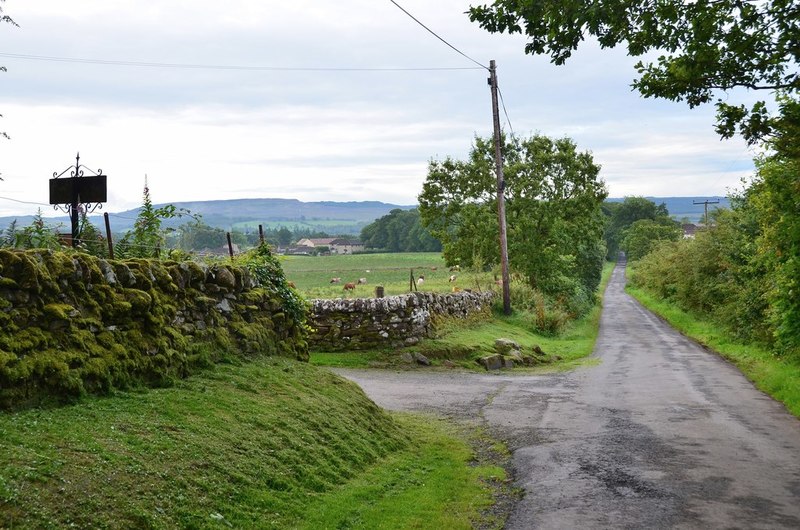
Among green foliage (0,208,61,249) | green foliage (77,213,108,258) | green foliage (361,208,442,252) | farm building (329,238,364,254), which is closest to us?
green foliage (0,208,61,249)

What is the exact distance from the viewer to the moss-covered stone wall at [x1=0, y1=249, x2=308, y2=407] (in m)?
6.96

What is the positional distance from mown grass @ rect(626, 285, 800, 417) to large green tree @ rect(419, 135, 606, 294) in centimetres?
792

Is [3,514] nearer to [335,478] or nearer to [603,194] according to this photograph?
[335,478]

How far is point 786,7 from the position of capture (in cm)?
1121

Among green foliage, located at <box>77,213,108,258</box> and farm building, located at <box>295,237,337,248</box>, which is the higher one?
green foliage, located at <box>77,213,108,258</box>

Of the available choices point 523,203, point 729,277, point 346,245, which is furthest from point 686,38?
point 346,245

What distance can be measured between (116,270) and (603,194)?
149 ft

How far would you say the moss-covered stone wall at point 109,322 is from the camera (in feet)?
22.8

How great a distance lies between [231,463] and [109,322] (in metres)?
2.19

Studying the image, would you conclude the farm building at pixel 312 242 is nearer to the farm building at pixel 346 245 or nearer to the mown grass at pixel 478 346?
the farm building at pixel 346 245

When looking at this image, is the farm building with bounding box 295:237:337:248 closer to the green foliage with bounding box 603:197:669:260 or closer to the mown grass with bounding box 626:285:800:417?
the green foliage with bounding box 603:197:669:260

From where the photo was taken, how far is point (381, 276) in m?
72.4

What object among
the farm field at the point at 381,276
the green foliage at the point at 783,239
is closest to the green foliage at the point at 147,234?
the farm field at the point at 381,276

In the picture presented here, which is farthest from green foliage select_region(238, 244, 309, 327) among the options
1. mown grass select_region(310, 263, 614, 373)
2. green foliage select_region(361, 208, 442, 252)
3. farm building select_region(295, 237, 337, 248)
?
farm building select_region(295, 237, 337, 248)
